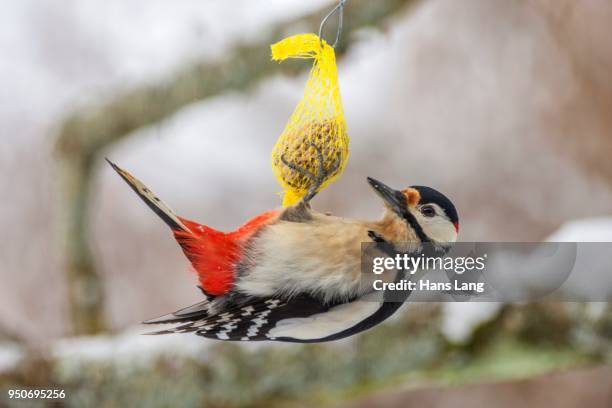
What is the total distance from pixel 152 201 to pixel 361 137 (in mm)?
3787

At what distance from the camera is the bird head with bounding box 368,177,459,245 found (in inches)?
46.3

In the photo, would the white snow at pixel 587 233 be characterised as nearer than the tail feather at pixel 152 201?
No

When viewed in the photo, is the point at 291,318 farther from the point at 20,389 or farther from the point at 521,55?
the point at 521,55

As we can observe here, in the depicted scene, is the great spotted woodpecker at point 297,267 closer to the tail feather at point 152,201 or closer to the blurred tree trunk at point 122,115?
the tail feather at point 152,201

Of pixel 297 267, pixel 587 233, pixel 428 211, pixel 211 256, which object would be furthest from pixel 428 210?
pixel 587 233

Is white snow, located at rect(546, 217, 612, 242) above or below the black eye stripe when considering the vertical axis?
above

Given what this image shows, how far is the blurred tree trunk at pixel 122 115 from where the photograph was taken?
2.61m

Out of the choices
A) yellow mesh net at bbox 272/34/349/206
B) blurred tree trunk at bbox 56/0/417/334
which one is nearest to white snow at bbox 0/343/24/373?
blurred tree trunk at bbox 56/0/417/334

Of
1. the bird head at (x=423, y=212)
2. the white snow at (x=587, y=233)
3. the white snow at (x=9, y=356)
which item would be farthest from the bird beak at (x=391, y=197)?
the white snow at (x=9, y=356)

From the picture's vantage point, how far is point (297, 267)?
117 cm

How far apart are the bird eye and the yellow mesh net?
20 centimetres

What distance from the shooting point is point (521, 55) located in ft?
14.6

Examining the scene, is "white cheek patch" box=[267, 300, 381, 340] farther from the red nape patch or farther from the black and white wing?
the red nape patch

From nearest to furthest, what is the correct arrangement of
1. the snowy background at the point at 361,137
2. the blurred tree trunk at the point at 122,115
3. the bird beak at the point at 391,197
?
the bird beak at the point at 391,197
the blurred tree trunk at the point at 122,115
the snowy background at the point at 361,137
